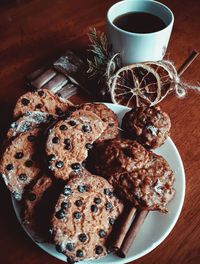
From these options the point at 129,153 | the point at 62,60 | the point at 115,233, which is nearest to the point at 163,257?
the point at 115,233

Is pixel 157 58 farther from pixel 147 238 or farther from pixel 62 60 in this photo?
pixel 147 238

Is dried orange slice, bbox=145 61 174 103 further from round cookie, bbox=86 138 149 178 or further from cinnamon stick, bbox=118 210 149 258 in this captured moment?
cinnamon stick, bbox=118 210 149 258

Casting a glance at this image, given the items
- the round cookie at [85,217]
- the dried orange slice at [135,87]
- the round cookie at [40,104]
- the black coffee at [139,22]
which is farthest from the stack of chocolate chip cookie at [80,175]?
the black coffee at [139,22]

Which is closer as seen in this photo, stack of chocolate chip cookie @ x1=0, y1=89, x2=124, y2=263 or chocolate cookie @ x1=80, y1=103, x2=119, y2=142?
stack of chocolate chip cookie @ x1=0, y1=89, x2=124, y2=263

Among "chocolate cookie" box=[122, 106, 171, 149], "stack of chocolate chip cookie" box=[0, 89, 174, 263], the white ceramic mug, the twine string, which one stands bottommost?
"stack of chocolate chip cookie" box=[0, 89, 174, 263]

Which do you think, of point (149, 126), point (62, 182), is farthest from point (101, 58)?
point (62, 182)

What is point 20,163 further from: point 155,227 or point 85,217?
point 155,227

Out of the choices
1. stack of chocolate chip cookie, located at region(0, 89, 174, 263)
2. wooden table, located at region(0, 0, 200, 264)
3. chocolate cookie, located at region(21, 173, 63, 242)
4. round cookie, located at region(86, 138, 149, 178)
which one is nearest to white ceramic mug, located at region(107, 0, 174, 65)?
wooden table, located at region(0, 0, 200, 264)
